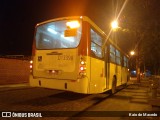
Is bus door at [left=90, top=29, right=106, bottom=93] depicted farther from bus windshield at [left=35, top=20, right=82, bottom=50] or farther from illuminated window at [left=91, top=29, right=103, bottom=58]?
bus windshield at [left=35, top=20, right=82, bottom=50]

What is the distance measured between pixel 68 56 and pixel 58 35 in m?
1.16

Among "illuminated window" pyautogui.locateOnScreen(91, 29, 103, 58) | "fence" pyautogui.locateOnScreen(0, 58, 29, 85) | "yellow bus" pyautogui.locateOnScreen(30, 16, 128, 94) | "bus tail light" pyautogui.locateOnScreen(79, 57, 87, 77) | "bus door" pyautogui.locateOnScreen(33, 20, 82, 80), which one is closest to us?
"bus tail light" pyautogui.locateOnScreen(79, 57, 87, 77)

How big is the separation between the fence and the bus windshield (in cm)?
1116

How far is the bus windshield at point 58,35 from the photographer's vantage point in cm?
1063

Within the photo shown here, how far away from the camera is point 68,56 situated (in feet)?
34.9

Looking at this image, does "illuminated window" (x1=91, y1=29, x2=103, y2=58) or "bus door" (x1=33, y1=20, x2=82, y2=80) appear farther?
"illuminated window" (x1=91, y1=29, x2=103, y2=58)

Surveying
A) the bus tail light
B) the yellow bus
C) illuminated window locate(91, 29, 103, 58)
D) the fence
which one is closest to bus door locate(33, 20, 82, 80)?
the yellow bus

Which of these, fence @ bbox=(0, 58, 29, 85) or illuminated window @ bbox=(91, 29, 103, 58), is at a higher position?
illuminated window @ bbox=(91, 29, 103, 58)

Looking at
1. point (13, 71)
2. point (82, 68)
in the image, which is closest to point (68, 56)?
point (82, 68)

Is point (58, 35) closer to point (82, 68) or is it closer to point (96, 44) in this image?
point (96, 44)

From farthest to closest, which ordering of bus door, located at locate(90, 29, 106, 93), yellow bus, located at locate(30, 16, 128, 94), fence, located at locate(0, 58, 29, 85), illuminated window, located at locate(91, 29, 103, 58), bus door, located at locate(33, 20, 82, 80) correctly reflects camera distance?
1. fence, located at locate(0, 58, 29, 85)
2. illuminated window, located at locate(91, 29, 103, 58)
3. bus door, located at locate(90, 29, 106, 93)
4. bus door, located at locate(33, 20, 82, 80)
5. yellow bus, located at locate(30, 16, 128, 94)

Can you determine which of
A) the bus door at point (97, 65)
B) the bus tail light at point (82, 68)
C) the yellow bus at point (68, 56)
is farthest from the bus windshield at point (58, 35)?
the bus door at point (97, 65)

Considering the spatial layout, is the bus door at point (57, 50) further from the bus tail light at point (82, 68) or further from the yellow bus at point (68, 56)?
the bus tail light at point (82, 68)

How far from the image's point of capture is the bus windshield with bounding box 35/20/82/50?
419 inches
